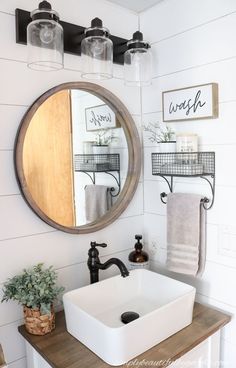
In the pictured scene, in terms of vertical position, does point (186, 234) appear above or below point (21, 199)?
below

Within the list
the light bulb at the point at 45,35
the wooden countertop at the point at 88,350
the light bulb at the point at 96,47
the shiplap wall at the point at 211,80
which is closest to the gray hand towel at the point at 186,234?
the shiplap wall at the point at 211,80

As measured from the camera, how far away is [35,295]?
3.71 ft

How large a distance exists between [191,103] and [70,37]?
0.59 metres

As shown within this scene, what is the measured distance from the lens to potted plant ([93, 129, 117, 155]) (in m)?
1.48

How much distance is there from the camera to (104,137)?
59.6 inches

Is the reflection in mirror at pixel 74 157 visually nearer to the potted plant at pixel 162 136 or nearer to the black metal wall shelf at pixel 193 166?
the potted plant at pixel 162 136

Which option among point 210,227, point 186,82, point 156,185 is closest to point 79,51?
point 186,82

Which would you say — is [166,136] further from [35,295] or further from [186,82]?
[35,295]

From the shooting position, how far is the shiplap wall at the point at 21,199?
1.18 meters

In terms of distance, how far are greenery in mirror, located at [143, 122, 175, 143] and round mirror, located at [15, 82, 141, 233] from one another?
0.25 feet

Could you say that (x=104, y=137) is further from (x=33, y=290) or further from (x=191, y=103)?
(x=33, y=290)

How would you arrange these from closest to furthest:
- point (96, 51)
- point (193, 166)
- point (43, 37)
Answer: point (43, 37) → point (96, 51) → point (193, 166)

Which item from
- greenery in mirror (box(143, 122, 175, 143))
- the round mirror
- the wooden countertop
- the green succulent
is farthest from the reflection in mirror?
the wooden countertop

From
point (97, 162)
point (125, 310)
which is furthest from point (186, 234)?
point (97, 162)
